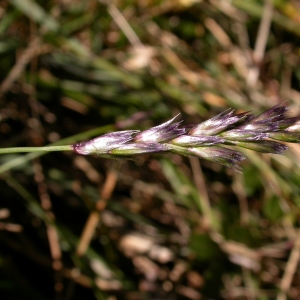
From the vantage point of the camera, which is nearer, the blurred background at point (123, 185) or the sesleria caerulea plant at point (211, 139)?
the sesleria caerulea plant at point (211, 139)

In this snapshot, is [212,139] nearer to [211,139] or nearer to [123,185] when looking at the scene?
[211,139]

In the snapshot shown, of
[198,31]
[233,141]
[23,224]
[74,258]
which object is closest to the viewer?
[233,141]

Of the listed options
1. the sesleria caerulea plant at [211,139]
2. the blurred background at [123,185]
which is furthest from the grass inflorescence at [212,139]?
the blurred background at [123,185]

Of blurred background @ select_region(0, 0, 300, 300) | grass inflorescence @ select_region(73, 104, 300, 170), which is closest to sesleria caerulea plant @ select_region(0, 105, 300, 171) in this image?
grass inflorescence @ select_region(73, 104, 300, 170)

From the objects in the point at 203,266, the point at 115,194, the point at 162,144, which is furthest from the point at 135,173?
the point at 162,144

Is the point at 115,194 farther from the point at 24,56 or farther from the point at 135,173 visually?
the point at 24,56

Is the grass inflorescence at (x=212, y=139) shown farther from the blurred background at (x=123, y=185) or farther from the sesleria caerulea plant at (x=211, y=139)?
the blurred background at (x=123, y=185)
